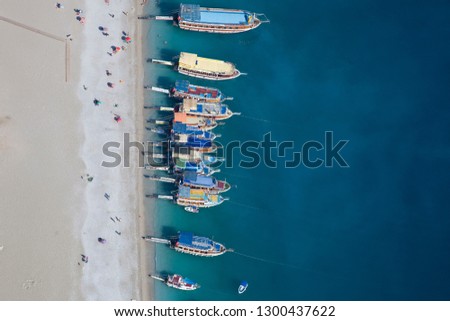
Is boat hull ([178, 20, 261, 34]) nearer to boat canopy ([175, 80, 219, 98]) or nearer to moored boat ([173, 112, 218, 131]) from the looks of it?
boat canopy ([175, 80, 219, 98])

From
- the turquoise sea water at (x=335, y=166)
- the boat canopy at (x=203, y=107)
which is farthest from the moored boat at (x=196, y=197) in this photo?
the boat canopy at (x=203, y=107)

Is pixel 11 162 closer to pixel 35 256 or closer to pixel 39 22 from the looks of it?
pixel 35 256

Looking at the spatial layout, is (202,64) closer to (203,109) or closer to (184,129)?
(203,109)

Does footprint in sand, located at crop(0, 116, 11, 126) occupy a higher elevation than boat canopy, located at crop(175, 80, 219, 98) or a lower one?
lower

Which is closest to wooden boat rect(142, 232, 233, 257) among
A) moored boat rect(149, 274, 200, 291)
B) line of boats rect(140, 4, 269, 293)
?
line of boats rect(140, 4, 269, 293)

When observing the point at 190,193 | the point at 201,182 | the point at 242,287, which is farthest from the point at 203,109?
the point at 242,287

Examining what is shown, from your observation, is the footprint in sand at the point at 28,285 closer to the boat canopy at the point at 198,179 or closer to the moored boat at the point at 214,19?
the boat canopy at the point at 198,179

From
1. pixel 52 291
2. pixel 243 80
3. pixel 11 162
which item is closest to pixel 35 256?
pixel 52 291
